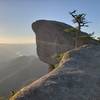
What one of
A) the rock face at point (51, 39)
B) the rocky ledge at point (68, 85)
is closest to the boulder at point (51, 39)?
the rock face at point (51, 39)

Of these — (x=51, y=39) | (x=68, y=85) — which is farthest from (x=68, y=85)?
(x=51, y=39)

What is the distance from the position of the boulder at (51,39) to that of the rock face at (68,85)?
125 ft

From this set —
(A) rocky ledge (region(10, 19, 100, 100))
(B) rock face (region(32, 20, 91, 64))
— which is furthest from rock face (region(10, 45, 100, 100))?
(B) rock face (region(32, 20, 91, 64))

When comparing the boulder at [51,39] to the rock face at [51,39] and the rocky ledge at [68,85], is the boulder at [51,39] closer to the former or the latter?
the rock face at [51,39]

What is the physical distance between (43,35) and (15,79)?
97.7 meters

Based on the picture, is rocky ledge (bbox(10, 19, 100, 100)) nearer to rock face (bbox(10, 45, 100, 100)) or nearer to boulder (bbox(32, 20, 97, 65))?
rock face (bbox(10, 45, 100, 100))

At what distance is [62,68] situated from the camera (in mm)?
26109

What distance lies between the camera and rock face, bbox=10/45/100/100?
20.0 m

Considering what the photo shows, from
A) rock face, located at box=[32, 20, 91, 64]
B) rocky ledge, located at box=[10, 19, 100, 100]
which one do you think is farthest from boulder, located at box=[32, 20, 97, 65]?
rocky ledge, located at box=[10, 19, 100, 100]

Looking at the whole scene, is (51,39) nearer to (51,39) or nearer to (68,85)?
(51,39)

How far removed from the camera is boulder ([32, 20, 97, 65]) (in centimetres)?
6794

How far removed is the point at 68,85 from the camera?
21906mm

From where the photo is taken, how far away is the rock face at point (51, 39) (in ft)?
223

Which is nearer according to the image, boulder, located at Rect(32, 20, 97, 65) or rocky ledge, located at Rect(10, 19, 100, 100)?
rocky ledge, located at Rect(10, 19, 100, 100)
